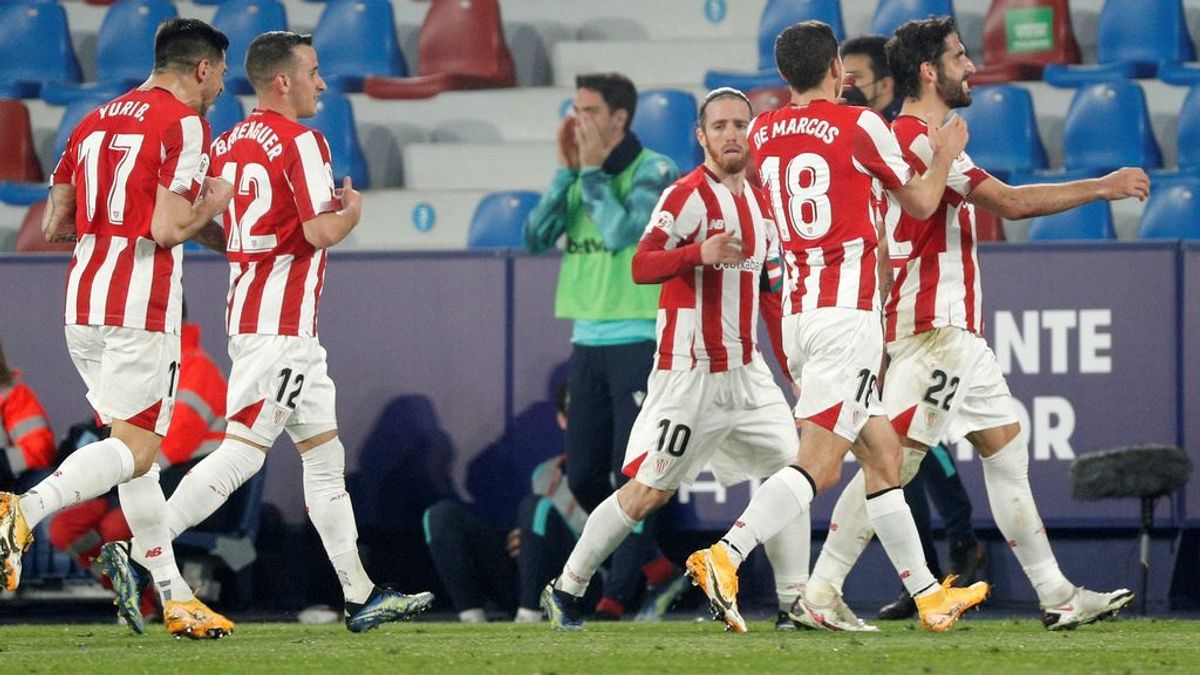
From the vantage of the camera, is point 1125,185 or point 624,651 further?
point 1125,185

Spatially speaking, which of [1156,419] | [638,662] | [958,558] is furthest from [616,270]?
[638,662]

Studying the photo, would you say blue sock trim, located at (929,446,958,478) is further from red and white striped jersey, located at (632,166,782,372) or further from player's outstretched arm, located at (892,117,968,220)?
player's outstretched arm, located at (892,117,968,220)

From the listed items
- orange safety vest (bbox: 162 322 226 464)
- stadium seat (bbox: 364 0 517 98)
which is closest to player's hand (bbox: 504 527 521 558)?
orange safety vest (bbox: 162 322 226 464)

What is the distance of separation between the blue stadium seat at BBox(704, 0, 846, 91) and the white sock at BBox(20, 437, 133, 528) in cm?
597

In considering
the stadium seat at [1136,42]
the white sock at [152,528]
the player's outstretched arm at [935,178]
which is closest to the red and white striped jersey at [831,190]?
the player's outstretched arm at [935,178]

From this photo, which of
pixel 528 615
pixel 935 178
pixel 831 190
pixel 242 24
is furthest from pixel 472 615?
pixel 242 24

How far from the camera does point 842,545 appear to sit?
673 centimetres

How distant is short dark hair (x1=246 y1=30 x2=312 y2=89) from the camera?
6727mm

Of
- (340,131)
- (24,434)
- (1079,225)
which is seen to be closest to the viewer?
(24,434)

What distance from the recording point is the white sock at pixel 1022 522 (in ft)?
21.8

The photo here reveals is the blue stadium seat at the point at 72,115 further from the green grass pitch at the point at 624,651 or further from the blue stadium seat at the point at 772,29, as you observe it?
the green grass pitch at the point at 624,651

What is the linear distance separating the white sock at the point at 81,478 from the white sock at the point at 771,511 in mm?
1886

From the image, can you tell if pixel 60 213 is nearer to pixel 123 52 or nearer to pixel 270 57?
pixel 270 57

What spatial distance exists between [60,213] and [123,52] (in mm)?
6581
